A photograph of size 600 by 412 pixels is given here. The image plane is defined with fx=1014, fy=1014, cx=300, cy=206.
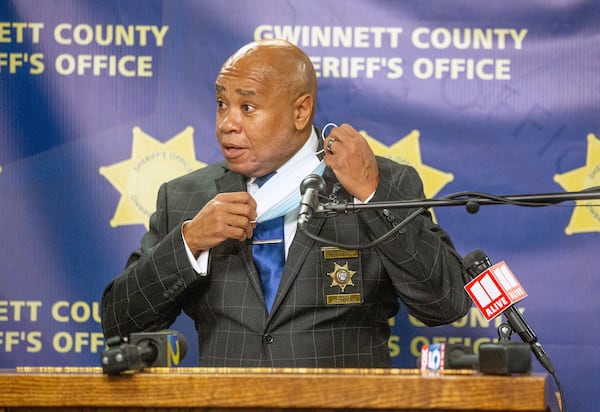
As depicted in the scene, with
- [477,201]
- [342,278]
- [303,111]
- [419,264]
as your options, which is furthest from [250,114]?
[477,201]

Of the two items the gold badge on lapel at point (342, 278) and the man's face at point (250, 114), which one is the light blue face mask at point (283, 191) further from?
the gold badge on lapel at point (342, 278)

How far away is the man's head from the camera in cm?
313

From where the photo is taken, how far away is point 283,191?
10.4 feet

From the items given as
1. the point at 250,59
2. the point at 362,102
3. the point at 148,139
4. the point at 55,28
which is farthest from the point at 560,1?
the point at 55,28

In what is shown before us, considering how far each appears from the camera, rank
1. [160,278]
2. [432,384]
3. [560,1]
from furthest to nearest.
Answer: [560,1] < [160,278] < [432,384]

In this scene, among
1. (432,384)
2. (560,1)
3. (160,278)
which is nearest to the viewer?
(432,384)

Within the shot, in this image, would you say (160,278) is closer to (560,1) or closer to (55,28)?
(55,28)

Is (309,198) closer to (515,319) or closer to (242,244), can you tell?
(515,319)

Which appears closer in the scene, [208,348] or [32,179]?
[208,348]

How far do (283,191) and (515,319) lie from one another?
0.88 metres

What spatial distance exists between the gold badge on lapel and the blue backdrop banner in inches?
29.4

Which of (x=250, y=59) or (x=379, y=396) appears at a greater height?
(x=250, y=59)

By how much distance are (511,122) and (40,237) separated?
5.89ft

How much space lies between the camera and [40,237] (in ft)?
12.5
